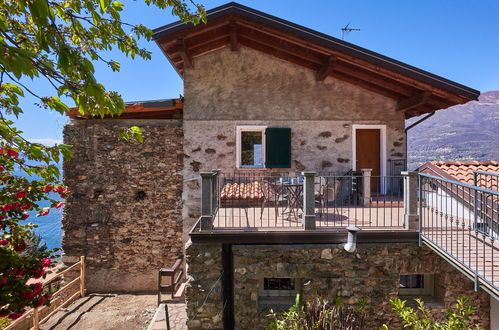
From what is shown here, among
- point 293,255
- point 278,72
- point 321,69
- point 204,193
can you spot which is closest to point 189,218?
point 204,193

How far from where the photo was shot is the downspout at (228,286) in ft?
14.5

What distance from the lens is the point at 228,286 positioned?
14.7 ft

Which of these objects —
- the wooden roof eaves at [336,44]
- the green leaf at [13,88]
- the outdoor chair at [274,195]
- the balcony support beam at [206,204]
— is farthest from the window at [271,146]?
the green leaf at [13,88]

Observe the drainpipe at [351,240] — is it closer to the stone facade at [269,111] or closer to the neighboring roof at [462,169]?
the neighboring roof at [462,169]

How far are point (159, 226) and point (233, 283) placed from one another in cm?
380

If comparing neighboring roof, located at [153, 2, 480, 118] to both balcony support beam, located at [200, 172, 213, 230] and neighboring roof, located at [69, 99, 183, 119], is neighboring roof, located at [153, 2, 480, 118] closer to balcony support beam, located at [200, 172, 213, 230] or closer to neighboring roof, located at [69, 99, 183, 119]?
neighboring roof, located at [69, 99, 183, 119]

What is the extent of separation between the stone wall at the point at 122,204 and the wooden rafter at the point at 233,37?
2.58m

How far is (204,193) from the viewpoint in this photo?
14.5ft

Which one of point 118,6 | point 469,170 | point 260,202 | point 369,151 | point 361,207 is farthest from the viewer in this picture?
point 369,151

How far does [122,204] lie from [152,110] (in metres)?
2.81

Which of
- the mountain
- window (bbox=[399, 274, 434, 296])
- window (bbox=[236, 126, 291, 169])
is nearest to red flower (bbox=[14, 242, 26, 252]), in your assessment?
window (bbox=[236, 126, 291, 169])

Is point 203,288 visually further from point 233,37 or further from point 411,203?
point 233,37

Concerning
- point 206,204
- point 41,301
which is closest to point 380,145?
point 206,204

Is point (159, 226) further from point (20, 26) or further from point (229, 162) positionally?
point (20, 26)
